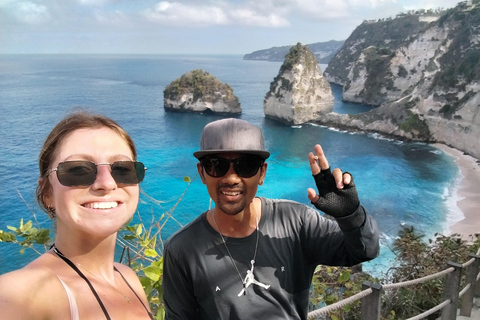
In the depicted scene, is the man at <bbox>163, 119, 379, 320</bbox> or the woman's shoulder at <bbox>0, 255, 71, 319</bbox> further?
the man at <bbox>163, 119, 379, 320</bbox>

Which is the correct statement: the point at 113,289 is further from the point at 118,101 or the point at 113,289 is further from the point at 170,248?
the point at 118,101

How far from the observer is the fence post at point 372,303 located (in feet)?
8.23

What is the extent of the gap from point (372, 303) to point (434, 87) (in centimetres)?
4471

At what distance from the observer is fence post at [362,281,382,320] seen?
8.23 feet

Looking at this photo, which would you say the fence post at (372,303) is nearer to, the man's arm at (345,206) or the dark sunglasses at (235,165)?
the man's arm at (345,206)

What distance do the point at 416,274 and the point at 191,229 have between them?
568cm

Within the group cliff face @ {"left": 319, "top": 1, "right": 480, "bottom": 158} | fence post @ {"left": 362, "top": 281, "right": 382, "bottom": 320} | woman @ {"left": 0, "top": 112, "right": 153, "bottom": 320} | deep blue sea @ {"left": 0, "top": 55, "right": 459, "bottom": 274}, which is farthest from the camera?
cliff face @ {"left": 319, "top": 1, "right": 480, "bottom": 158}

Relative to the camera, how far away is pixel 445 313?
3.72 meters

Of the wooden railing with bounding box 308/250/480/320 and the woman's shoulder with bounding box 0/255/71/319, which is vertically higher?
the woman's shoulder with bounding box 0/255/71/319

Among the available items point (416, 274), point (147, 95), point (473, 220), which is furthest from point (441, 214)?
point (147, 95)

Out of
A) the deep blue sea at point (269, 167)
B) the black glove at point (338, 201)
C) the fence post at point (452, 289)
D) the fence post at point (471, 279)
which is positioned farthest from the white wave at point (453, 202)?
the black glove at point (338, 201)

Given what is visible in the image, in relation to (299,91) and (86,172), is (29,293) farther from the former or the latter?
(299,91)

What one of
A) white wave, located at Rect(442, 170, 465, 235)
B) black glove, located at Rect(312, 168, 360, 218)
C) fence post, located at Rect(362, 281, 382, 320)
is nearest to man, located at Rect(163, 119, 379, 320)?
black glove, located at Rect(312, 168, 360, 218)

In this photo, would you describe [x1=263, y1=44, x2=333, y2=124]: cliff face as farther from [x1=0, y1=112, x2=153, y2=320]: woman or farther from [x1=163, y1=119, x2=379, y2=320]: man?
[x1=0, y1=112, x2=153, y2=320]: woman
